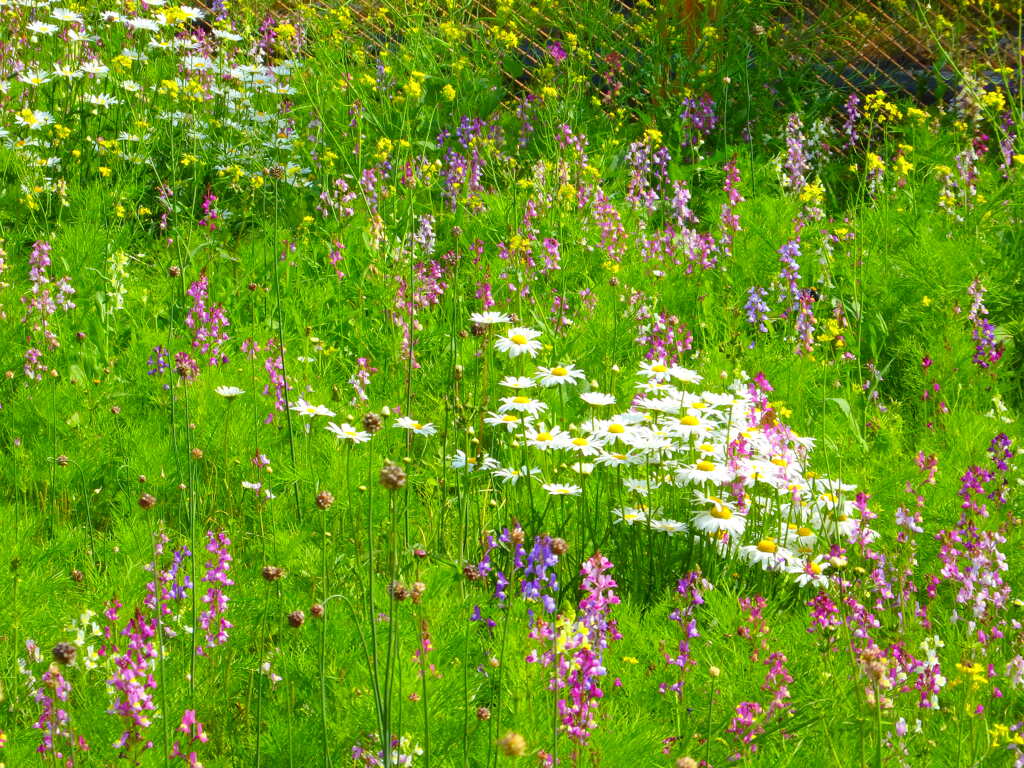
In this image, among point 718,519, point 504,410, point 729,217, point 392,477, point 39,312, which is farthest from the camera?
point 729,217

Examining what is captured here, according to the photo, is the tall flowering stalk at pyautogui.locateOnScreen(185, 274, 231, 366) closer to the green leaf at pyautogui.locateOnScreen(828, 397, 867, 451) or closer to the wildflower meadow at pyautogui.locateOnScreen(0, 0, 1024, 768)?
the wildflower meadow at pyautogui.locateOnScreen(0, 0, 1024, 768)

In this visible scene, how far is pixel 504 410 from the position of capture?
2742 millimetres

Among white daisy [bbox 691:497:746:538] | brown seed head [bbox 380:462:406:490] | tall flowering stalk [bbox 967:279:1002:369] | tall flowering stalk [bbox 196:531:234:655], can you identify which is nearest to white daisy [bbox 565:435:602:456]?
white daisy [bbox 691:497:746:538]

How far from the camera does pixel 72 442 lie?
2.93 meters

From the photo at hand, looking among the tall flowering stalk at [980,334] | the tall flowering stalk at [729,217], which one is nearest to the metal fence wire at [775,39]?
the tall flowering stalk at [729,217]

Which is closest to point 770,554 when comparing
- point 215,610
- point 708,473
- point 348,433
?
point 708,473

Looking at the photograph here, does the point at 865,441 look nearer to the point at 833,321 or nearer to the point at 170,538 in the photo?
the point at 833,321

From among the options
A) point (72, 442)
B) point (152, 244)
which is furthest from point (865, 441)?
point (152, 244)

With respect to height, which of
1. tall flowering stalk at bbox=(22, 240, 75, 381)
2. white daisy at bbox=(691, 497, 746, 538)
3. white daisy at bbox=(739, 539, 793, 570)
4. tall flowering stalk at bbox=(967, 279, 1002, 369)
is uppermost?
tall flowering stalk at bbox=(967, 279, 1002, 369)

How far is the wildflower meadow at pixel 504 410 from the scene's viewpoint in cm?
187

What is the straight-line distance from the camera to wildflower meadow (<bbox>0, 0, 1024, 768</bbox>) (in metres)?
1.87

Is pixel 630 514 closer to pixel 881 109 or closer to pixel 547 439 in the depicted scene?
pixel 547 439

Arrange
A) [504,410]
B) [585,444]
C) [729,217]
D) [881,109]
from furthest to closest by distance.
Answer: [881,109]
[729,217]
[504,410]
[585,444]

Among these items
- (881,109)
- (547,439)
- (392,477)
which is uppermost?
(881,109)
